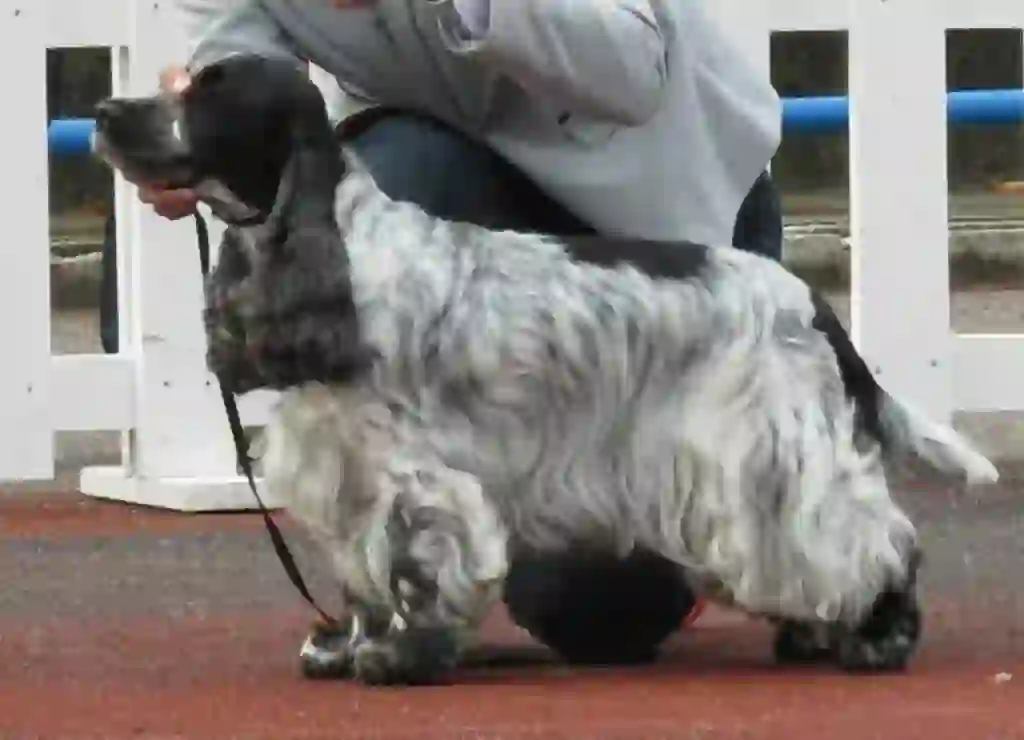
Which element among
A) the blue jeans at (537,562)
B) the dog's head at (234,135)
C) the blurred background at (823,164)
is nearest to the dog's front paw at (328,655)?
the blue jeans at (537,562)

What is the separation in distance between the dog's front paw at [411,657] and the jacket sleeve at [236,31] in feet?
3.16

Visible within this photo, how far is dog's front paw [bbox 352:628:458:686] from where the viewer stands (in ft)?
12.5

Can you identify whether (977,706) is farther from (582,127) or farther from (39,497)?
(39,497)

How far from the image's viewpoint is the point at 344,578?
389 cm

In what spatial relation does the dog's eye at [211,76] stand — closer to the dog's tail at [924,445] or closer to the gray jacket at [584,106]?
the gray jacket at [584,106]

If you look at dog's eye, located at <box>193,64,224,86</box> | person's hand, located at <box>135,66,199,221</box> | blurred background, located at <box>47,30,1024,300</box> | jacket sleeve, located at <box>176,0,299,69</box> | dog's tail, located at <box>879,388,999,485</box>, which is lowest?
dog's tail, located at <box>879,388,999,485</box>

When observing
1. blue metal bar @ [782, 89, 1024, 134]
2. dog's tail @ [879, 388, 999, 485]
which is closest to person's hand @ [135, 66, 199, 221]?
dog's tail @ [879, 388, 999, 485]

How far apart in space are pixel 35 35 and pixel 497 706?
3.02m

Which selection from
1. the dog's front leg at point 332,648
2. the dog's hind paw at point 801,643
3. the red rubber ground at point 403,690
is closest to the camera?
the red rubber ground at point 403,690

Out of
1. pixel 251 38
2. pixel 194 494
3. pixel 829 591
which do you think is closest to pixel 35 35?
pixel 194 494

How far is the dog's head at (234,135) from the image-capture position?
3.75 metres

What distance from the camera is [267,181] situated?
149 inches

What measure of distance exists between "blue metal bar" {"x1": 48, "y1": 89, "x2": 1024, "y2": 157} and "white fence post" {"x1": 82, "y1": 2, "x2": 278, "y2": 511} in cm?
288

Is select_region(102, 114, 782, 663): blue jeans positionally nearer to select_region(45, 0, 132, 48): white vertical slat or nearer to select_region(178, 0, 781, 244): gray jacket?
select_region(178, 0, 781, 244): gray jacket
